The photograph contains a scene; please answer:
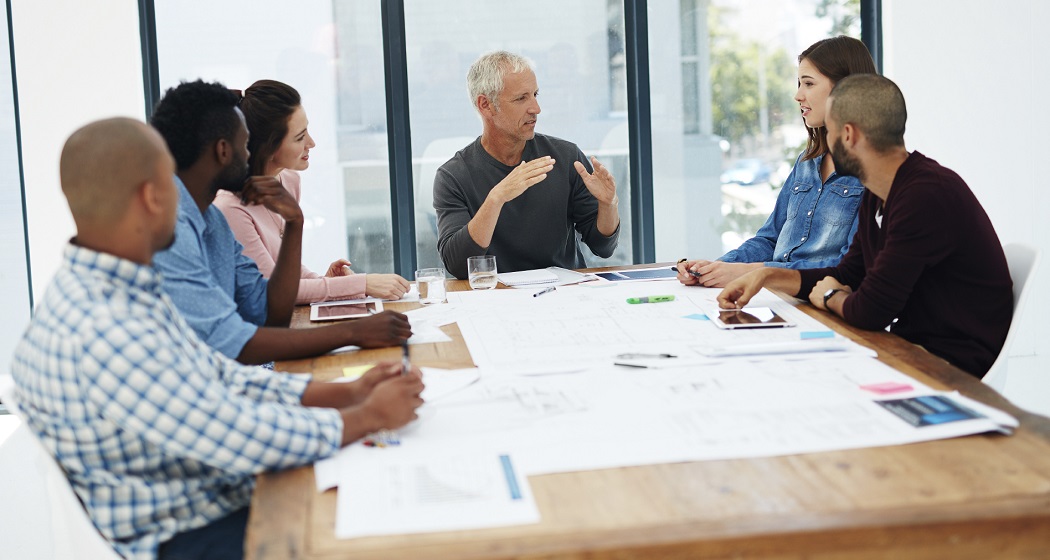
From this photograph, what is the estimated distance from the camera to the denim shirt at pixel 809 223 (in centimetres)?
288

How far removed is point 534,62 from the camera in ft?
15.6

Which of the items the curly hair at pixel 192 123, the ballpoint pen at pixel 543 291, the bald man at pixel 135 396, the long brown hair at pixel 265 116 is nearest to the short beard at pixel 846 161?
the ballpoint pen at pixel 543 291

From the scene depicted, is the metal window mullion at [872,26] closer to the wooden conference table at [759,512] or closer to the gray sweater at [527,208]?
the gray sweater at [527,208]

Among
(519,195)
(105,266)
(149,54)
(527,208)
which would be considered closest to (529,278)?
(519,195)

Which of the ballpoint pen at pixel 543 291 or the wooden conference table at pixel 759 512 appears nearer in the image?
the wooden conference table at pixel 759 512

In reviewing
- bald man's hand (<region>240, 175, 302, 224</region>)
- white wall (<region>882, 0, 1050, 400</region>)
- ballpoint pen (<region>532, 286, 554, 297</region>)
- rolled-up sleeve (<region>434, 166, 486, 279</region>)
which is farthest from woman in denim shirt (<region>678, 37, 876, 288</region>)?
white wall (<region>882, 0, 1050, 400</region>)

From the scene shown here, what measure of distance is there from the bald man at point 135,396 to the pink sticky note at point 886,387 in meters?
0.76

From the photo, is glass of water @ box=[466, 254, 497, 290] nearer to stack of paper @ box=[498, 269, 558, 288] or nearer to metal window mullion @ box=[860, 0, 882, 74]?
stack of paper @ box=[498, 269, 558, 288]

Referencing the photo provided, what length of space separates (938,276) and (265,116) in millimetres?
1796

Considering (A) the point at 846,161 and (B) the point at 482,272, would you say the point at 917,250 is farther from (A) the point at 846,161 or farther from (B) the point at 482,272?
(B) the point at 482,272

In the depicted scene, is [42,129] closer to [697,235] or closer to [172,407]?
[697,235]

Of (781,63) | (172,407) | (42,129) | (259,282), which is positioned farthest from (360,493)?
(781,63)

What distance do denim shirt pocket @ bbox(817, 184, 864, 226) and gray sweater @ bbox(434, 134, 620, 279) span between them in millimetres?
824

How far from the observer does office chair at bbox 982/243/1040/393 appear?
213 centimetres
